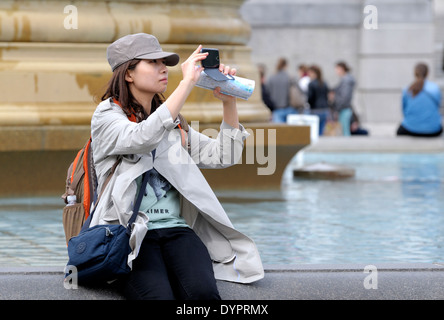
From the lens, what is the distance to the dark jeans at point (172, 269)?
15.0ft

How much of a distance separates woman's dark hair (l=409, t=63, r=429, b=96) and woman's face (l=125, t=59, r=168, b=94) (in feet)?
37.7

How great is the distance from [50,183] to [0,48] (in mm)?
1152

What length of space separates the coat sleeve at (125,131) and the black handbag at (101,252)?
0.35 meters

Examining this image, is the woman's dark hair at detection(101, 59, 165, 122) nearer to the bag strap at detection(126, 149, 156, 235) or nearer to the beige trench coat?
the beige trench coat

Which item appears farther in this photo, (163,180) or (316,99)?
(316,99)

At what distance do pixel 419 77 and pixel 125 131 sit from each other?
12.0 meters

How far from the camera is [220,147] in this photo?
5.10 metres

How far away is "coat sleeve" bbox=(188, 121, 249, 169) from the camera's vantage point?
507 centimetres

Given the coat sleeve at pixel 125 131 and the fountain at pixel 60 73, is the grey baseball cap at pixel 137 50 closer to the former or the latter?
the coat sleeve at pixel 125 131

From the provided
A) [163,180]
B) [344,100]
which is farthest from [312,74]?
[163,180]

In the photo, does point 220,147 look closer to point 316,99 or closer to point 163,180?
point 163,180

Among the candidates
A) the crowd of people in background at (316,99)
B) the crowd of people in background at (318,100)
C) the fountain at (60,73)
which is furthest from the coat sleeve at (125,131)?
the crowd of people in background at (316,99)
